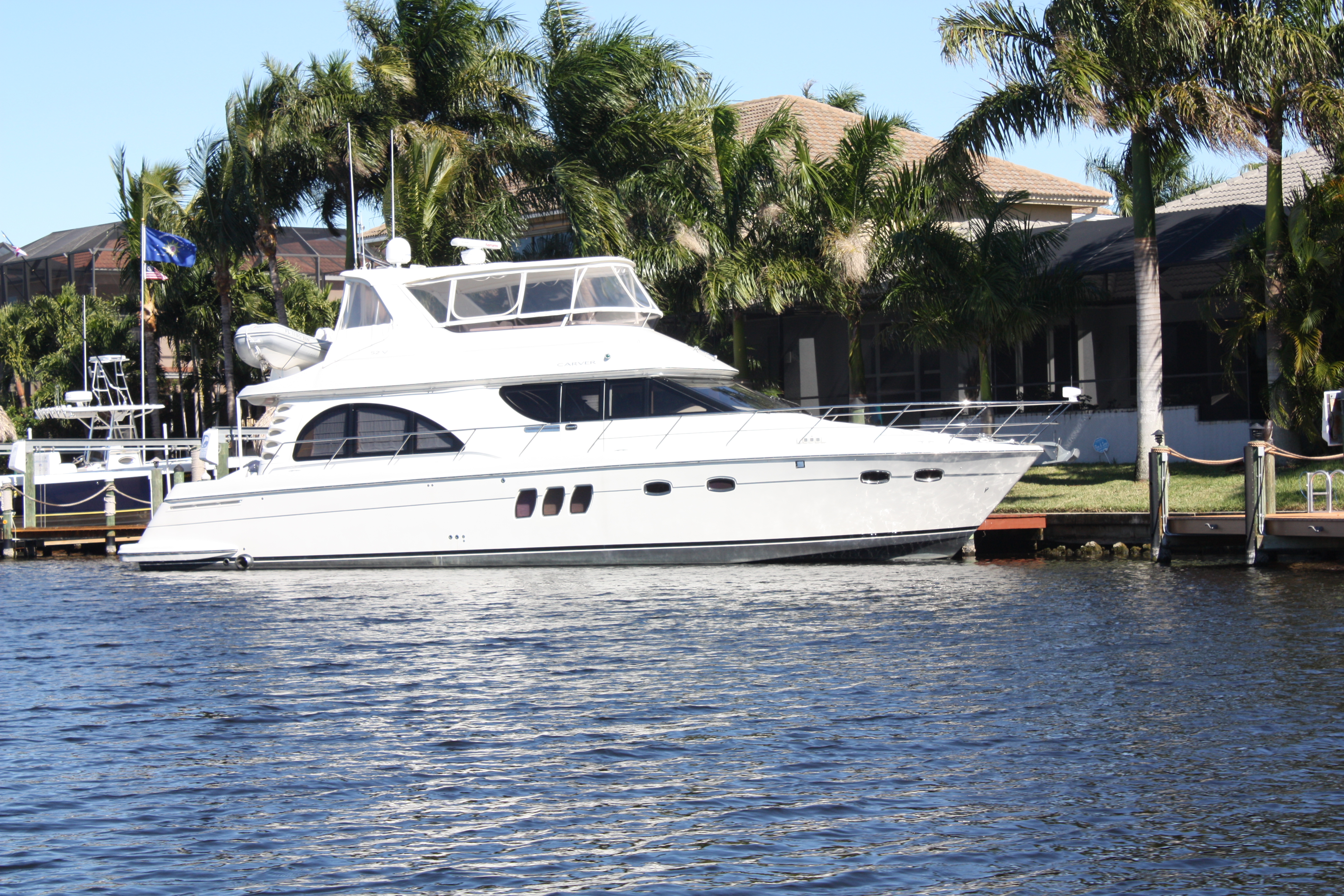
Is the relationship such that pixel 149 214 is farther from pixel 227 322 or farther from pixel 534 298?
pixel 534 298

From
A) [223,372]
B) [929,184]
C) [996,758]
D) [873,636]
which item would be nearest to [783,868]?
[996,758]

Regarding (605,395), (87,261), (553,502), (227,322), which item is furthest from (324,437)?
(87,261)

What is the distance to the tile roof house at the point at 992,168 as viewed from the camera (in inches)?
1325

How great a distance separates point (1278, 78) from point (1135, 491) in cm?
630

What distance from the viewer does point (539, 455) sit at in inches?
760

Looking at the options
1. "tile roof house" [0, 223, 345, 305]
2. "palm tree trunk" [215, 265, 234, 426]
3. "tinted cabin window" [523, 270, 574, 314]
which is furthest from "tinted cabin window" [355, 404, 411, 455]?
"tile roof house" [0, 223, 345, 305]

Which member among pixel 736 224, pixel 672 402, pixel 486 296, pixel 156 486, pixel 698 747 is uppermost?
pixel 736 224

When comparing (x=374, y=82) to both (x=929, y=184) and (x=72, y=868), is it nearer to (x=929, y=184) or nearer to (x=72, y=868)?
(x=929, y=184)

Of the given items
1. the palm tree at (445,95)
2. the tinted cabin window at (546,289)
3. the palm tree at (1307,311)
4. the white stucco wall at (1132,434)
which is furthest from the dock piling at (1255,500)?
the palm tree at (445,95)

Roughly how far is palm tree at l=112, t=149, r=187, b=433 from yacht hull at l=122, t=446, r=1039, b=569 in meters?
15.2

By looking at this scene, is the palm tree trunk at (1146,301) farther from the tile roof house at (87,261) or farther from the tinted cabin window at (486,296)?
the tile roof house at (87,261)

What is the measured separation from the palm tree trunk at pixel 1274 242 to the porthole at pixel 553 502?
1058 centimetres

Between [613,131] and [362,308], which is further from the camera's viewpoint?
[613,131]

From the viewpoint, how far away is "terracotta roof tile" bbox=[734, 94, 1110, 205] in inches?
1319
